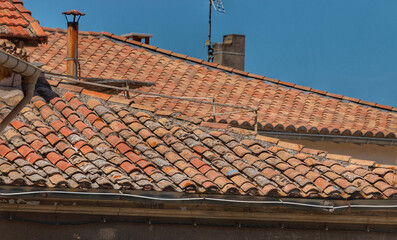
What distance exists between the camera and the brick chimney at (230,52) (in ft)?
71.8

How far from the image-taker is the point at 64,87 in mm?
11344

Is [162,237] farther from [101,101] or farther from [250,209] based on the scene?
[101,101]

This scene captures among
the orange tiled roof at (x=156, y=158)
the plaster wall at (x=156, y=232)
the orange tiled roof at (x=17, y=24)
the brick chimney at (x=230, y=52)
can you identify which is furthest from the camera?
the brick chimney at (x=230, y=52)

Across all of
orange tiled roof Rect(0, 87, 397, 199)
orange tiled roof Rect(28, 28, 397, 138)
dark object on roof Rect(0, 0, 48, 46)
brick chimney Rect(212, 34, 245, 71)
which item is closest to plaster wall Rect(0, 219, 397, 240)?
orange tiled roof Rect(0, 87, 397, 199)

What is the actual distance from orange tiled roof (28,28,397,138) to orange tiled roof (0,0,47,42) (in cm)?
364

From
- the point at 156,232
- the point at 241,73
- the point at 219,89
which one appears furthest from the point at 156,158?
the point at 241,73

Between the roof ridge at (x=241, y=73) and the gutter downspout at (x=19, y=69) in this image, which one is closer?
the gutter downspout at (x=19, y=69)

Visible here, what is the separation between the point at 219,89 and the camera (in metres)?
17.2

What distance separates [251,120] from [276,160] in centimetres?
404

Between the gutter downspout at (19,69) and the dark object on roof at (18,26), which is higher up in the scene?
the dark object on roof at (18,26)

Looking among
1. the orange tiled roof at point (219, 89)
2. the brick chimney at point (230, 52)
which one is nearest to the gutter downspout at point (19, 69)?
the orange tiled roof at point (219, 89)

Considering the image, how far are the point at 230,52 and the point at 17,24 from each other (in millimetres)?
11413

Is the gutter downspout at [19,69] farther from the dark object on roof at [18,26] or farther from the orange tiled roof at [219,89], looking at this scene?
the orange tiled roof at [219,89]

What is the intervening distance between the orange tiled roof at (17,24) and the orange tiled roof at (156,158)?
98 centimetres
